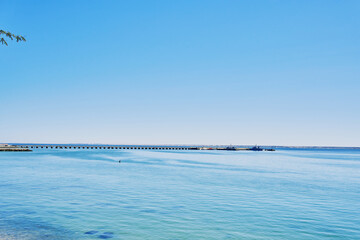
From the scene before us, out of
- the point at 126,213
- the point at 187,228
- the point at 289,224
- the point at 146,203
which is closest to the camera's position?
the point at 187,228

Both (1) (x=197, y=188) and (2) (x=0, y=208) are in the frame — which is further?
(1) (x=197, y=188)

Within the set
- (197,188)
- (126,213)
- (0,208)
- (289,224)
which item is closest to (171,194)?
(197,188)

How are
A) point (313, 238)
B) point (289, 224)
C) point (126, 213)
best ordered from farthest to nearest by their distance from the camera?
point (126, 213), point (289, 224), point (313, 238)

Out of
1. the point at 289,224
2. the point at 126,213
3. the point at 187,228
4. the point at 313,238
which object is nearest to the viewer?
the point at 313,238

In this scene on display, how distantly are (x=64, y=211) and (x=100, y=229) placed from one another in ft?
16.7

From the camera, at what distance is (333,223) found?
60.0ft

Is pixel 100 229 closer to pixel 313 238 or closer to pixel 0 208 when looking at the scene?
pixel 0 208

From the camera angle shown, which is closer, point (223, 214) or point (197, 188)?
point (223, 214)

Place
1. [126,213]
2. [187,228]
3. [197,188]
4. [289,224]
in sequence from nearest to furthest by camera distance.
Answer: [187,228], [289,224], [126,213], [197,188]

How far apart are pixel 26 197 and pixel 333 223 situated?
24.0m

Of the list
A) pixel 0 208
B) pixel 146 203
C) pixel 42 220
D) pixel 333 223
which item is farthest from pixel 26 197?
pixel 333 223

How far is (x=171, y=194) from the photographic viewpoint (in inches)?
1077

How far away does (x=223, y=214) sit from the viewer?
19.6m

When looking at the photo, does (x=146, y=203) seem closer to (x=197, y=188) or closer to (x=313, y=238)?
(x=197, y=188)
